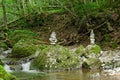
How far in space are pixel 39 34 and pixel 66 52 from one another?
403 inches

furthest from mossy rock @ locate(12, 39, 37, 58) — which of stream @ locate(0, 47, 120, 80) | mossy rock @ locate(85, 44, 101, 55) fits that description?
mossy rock @ locate(85, 44, 101, 55)

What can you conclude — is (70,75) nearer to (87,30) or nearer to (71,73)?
(71,73)

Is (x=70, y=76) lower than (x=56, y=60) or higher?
lower

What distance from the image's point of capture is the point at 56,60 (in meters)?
14.2

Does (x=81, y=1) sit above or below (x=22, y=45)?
above

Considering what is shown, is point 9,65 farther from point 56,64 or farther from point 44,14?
point 44,14

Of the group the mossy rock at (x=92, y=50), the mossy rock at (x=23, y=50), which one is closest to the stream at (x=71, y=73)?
the mossy rock at (x=92, y=50)

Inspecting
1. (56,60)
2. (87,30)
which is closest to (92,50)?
(56,60)

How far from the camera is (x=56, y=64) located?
1402 centimetres

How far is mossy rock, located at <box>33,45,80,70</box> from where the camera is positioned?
45.9 feet

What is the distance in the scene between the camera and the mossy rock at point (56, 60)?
1400 centimetres

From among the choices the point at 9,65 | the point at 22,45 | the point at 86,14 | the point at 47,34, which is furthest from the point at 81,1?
the point at 9,65

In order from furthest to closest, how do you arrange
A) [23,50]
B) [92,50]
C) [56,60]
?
[23,50], [92,50], [56,60]

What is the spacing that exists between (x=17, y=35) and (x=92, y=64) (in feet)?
34.4
